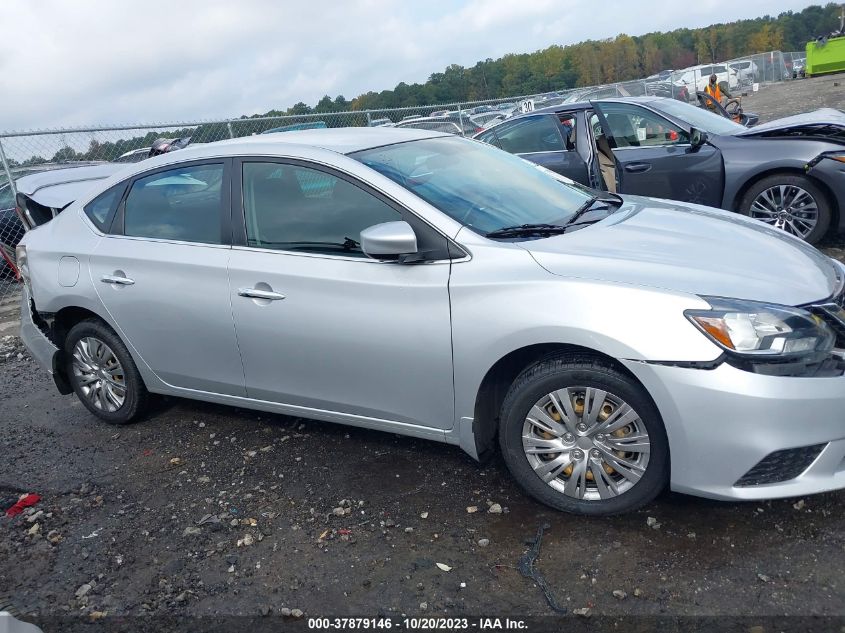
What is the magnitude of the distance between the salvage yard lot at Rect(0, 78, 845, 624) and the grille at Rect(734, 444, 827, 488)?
0.15 m

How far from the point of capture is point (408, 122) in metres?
14.7

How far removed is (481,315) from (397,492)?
3.57ft

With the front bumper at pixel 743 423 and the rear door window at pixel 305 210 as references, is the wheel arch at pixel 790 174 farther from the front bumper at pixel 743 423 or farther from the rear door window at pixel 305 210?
the rear door window at pixel 305 210

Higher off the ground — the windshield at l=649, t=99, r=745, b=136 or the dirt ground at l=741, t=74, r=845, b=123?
the windshield at l=649, t=99, r=745, b=136

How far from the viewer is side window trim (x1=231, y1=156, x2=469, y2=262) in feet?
11.4

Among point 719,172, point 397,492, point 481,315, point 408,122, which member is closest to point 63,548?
point 397,492

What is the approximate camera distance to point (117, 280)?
4.53 metres

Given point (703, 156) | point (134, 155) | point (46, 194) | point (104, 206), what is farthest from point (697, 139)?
point (134, 155)

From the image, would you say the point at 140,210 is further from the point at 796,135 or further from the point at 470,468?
the point at 796,135

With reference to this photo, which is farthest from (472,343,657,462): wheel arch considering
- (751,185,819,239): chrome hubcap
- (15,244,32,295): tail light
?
(751,185,819,239): chrome hubcap

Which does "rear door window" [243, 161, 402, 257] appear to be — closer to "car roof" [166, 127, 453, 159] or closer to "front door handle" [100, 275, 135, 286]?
"car roof" [166, 127, 453, 159]

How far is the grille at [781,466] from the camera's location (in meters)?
2.93

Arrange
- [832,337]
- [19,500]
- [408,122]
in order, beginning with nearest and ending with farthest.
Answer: [832,337] < [19,500] < [408,122]

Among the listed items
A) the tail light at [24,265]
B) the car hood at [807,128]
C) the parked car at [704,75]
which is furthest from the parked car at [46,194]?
the parked car at [704,75]
